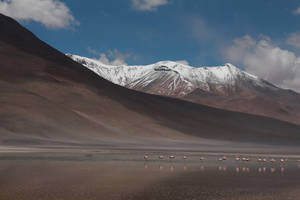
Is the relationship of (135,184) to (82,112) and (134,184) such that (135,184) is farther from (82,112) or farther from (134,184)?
(82,112)

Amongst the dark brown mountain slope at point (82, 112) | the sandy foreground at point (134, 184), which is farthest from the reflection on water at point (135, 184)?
the dark brown mountain slope at point (82, 112)

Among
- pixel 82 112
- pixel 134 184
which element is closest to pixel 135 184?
pixel 134 184

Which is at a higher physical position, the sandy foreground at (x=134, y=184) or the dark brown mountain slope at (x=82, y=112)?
the dark brown mountain slope at (x=82, y=112)

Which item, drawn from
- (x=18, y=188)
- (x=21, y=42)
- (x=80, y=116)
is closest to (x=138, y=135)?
(x=80, y=116)

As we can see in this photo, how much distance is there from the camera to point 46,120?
79.4 m

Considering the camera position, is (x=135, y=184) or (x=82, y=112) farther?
(x=82, y=112)

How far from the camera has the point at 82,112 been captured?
98.5m

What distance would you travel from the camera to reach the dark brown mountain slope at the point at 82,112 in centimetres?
7681

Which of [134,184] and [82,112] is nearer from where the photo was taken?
[134,184]

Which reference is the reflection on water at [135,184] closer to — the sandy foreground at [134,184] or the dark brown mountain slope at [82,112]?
the sandy foreground at [134,184]

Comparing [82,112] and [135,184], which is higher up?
[82,112]

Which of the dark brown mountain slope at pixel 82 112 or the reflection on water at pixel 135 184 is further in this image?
the dark brown mountain slope at pixel 82 112

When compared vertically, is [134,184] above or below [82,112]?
below

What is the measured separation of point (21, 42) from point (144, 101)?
1624 inches
